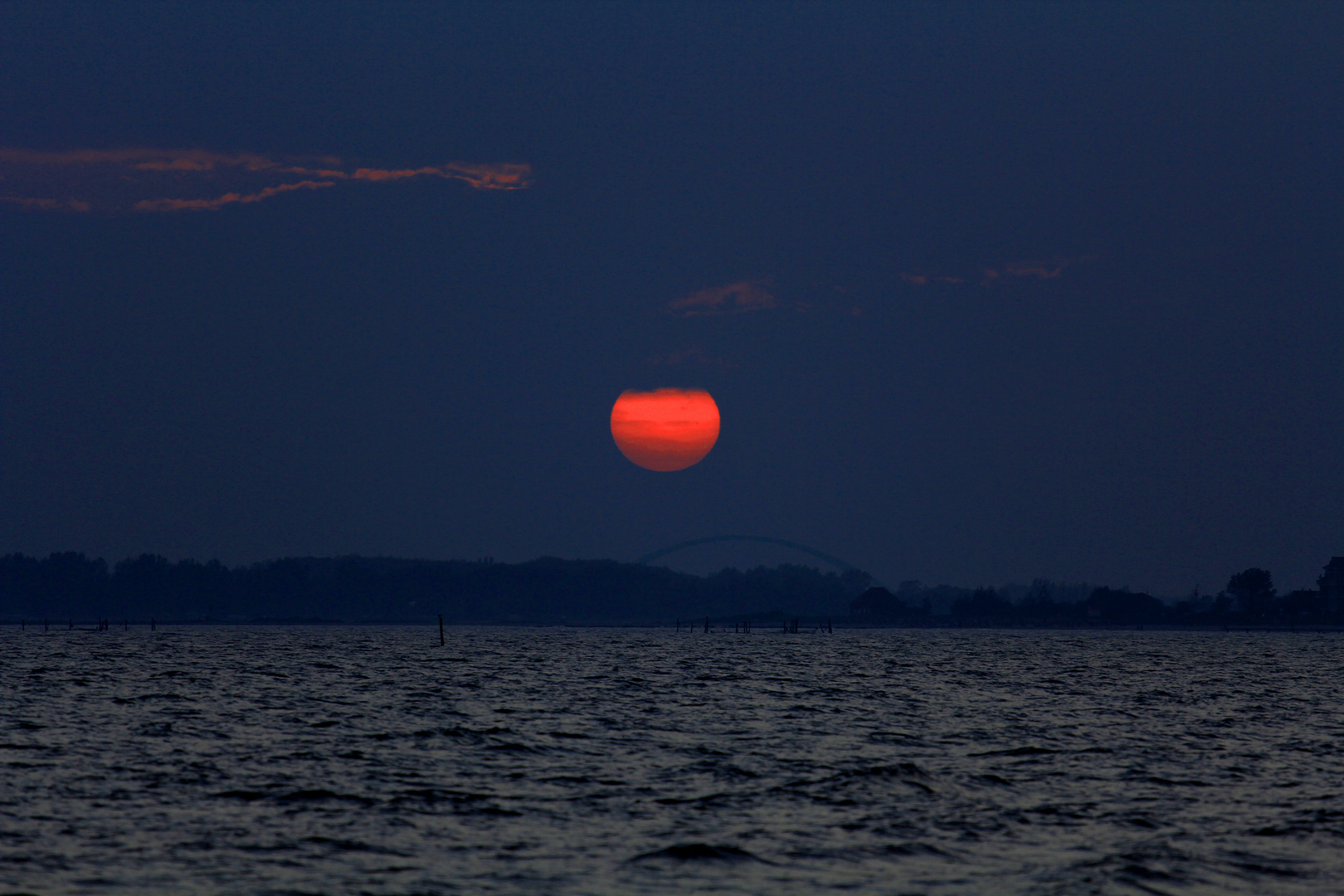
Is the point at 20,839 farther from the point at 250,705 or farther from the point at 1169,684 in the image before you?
the point at 1169,684

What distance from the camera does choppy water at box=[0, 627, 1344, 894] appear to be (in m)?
21.4

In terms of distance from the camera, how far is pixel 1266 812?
27.9 meters

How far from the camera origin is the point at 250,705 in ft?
180

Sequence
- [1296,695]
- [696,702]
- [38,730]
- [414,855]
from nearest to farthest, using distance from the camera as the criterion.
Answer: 1. [414,855]
2. [38,730]
3. [696,702]
4. [1296,695]

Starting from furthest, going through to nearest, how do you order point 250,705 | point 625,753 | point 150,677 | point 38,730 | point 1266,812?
1. point 150,677
2. point 250,705
3. point 38,730
4. point 625,753
5. point 1266,812

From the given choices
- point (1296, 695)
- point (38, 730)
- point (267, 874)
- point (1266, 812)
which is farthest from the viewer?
point (1296, 695)

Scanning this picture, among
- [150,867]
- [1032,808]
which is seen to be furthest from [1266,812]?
[150,867]

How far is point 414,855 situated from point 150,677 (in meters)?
62.4

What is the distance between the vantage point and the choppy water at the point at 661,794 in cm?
2144

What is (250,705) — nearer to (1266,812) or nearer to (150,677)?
(150,677)

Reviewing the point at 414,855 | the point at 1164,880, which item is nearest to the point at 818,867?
the point at 1164,880

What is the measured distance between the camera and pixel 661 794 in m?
29.8

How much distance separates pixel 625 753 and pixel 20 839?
1795 centimetres

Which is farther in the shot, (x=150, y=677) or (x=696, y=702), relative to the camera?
(x=150, y=677)
